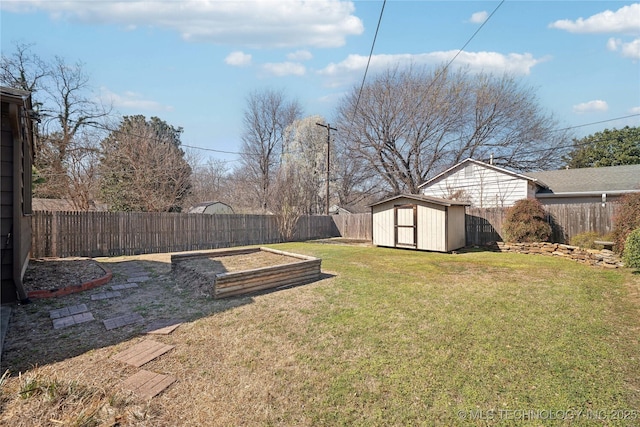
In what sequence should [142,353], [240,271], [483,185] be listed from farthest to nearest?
[483,185]
[240,271]
[142,353]

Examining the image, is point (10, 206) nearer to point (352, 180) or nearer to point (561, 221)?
point (561, 221)

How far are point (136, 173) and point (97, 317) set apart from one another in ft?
38.3

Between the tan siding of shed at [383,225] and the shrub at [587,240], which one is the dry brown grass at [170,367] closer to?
the tan siding of shed at [383,225]

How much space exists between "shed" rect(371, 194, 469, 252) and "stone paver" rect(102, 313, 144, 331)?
8926 mm

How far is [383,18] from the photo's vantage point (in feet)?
20.3

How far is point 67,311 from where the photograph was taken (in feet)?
12.9

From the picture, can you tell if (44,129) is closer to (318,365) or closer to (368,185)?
→ (318,365)

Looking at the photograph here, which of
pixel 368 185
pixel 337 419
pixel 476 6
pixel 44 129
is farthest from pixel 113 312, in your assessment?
pixel 368 185

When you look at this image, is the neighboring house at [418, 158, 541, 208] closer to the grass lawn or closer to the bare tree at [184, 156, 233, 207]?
the grass lawn

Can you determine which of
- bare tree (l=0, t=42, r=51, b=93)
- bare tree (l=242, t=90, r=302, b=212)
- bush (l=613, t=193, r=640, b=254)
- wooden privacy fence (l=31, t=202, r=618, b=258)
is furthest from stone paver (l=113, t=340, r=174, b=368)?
bare tree (l=242, t=90, r=302, b=212)

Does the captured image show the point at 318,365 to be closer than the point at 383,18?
Yes

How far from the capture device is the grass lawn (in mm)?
2059

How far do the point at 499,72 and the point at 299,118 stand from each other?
1452 cm

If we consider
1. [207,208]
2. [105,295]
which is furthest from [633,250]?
[207,208]
